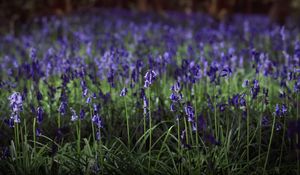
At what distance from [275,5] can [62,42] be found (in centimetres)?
769

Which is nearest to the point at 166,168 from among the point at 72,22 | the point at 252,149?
the point at 252,149

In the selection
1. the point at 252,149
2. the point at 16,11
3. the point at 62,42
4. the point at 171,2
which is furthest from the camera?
the point at 171,2

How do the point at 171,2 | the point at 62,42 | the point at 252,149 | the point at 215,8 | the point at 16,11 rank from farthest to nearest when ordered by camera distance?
the point at 171,2, the point at 215,8, the point at 16,11, the point at 62,42, the point at 252,149

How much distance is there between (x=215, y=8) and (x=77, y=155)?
1773 cm

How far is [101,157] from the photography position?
337 cm

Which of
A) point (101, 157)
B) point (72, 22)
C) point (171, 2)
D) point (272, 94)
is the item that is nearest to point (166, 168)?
point (101, 157)

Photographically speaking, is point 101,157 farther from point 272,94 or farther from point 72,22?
point 72,22

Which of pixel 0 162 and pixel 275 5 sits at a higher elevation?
pixel 275 5

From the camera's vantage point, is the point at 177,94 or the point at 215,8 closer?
the point at 177,94

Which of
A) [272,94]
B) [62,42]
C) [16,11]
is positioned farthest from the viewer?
[16,11]

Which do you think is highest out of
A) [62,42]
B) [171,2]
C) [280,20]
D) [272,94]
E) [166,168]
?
[171,2]

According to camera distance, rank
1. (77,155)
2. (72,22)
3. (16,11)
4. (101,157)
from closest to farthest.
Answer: (101,157)
(77,155)
(72,22)
(16,11)

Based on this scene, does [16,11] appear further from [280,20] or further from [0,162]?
[0,162]

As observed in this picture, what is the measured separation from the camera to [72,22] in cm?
1406
